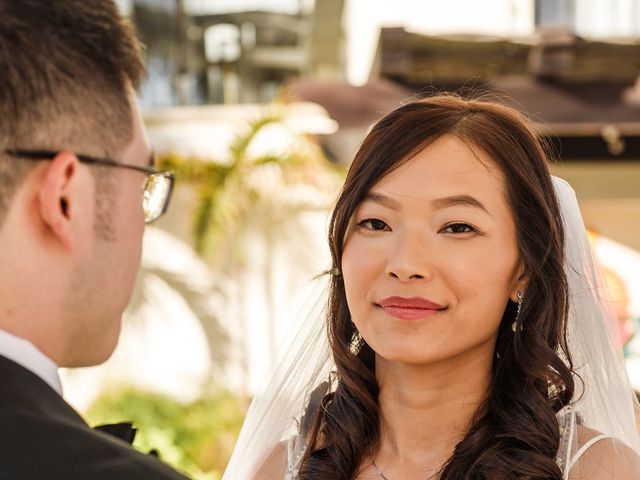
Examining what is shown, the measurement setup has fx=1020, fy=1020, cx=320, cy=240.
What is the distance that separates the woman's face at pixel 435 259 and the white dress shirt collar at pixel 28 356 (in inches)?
40.2

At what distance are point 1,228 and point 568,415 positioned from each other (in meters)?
1.52

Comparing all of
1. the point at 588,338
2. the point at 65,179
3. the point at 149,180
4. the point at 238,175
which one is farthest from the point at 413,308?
the point at 238,175

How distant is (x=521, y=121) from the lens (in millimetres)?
2479

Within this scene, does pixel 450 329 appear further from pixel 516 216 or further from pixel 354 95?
pixel 354 95

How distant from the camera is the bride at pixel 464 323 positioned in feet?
7.54

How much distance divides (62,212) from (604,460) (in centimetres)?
140

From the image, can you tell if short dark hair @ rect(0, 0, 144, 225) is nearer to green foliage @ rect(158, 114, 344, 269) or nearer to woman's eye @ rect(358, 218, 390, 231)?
woman's eye @ rect(358, 218, 390, 231)

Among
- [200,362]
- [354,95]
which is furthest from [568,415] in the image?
[200,362]

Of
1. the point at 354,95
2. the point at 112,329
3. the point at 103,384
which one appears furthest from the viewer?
the point at 103,384

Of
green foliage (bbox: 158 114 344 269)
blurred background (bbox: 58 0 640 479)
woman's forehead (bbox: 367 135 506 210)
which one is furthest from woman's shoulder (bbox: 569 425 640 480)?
green foliage (bbox: 158 114 344 269)

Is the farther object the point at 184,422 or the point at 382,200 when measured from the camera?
the point at 184,422

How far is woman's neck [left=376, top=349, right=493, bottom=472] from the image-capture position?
239 centimetres

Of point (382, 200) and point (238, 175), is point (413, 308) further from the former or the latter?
point (238, 175)

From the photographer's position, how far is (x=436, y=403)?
2.41 m
